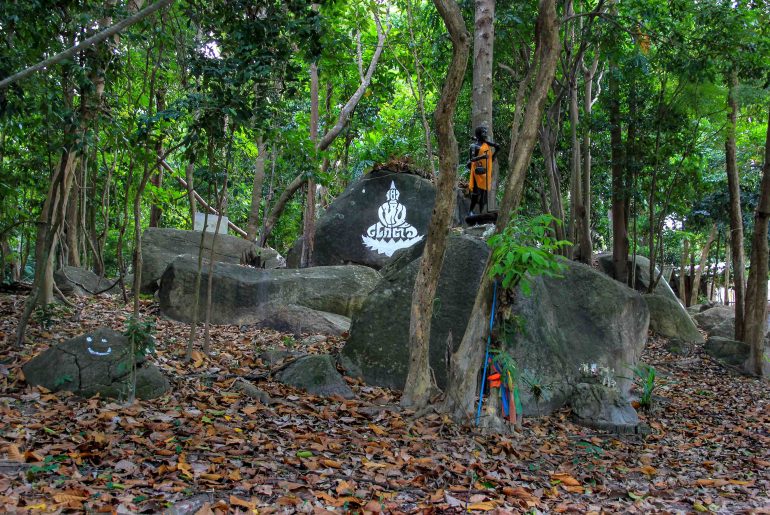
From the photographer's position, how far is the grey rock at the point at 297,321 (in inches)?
384

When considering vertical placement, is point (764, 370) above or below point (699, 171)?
below

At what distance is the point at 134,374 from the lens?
228 inches

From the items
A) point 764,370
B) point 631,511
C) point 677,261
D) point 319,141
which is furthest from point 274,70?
point 677,261

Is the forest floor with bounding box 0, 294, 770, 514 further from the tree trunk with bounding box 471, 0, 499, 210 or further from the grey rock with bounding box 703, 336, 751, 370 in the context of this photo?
the grey rock with bounding box 703, 336, 751, 370

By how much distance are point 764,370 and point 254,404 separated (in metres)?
10.6

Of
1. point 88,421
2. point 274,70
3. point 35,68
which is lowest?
point 88,421

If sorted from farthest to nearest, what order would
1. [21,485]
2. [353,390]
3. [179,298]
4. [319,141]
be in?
[319,141] → [179,298] → [353,390] → [21,485]

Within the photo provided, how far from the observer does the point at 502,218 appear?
6.65m

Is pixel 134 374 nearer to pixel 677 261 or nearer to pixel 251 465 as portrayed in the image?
pixel 251 465

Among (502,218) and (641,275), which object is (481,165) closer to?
(502,218)

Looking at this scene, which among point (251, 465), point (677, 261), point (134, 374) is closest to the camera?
point (251, 465)

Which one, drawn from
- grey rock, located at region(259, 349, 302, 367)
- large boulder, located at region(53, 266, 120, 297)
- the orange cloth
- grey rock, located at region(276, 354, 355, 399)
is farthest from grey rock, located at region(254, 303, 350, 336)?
the orange cloth

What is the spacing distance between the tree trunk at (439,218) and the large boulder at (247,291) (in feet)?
13.4

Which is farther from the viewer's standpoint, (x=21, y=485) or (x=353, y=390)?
(x=353, y=390)
